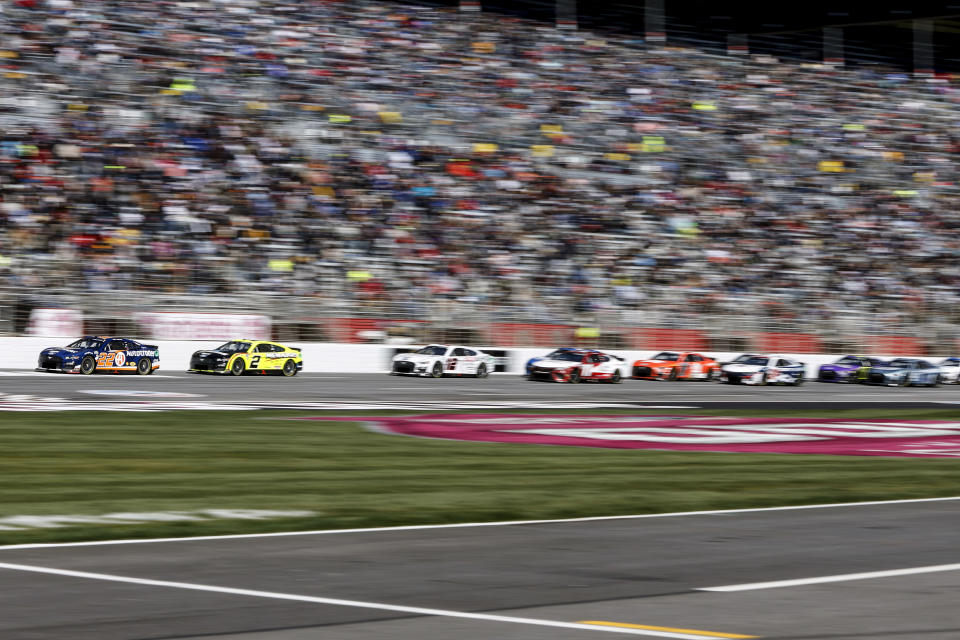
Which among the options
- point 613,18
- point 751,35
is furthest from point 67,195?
point 751,35

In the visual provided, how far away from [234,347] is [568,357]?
29.1ft

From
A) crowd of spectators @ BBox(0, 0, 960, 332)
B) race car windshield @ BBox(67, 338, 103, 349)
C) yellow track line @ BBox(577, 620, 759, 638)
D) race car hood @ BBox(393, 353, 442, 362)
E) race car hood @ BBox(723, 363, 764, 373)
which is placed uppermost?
crowd of spectators @ BBox(0, 0, 960, 332)

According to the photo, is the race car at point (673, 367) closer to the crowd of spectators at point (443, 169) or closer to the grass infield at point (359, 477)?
the crowd of spectators at point (443, 169)

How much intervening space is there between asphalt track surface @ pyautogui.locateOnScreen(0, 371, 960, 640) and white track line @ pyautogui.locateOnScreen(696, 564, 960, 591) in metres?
0.03

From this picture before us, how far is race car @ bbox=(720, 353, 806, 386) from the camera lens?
36.1m

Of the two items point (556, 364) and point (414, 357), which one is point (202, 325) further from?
point (556, 364)

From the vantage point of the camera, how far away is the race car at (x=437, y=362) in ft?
109

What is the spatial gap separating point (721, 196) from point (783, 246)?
2.71m

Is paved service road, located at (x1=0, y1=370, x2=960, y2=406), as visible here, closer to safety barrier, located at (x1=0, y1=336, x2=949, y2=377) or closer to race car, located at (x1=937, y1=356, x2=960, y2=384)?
safety barrier, located at (x1=0, y1=336, x2=949, y2=377)

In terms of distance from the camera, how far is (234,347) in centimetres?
3094

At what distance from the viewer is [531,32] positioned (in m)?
45.5

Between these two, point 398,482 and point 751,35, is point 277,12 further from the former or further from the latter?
point 398,482

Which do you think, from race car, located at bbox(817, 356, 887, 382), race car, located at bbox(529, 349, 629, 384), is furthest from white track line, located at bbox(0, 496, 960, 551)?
race car, located at bbox(817, 356, 887, 382)

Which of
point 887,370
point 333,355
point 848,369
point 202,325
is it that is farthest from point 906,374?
point 202,325
